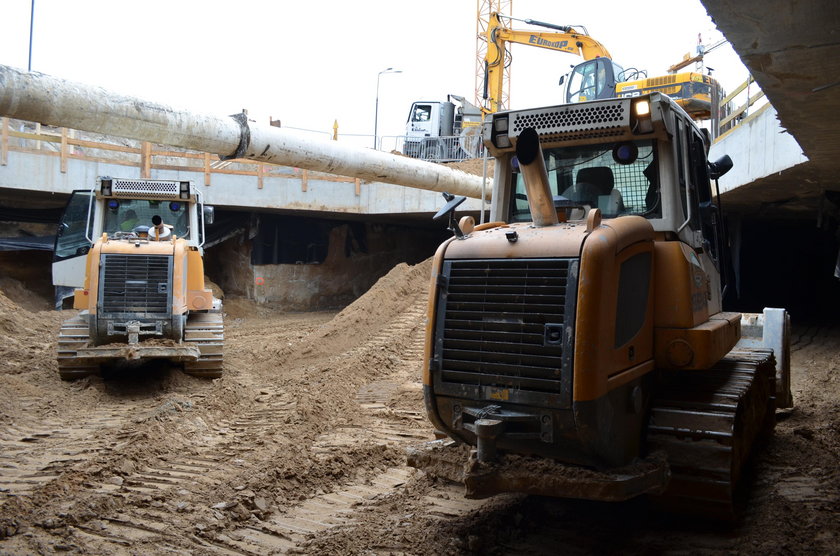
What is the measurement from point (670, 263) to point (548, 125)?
1.27 m

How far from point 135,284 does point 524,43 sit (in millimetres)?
21624

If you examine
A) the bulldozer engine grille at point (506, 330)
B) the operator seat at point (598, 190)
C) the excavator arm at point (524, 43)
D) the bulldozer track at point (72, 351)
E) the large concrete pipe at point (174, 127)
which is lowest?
the bulldozer track at point (72, 351)

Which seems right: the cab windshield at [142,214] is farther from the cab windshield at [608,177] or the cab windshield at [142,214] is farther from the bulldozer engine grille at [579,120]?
the cab windshield at [608,177]

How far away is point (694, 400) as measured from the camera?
4.59 meters

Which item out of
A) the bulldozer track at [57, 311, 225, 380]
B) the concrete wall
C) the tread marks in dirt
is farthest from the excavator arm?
the tread marks in dirt

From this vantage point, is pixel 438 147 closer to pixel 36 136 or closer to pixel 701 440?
pixel 36 136

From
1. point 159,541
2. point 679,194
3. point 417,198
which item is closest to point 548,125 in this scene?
point 679,194

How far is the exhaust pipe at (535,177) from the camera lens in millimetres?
4164

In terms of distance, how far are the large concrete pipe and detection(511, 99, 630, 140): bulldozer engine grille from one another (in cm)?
417

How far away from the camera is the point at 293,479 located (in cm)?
579

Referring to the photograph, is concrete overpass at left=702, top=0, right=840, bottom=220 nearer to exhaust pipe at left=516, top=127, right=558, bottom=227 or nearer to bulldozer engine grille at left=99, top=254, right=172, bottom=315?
exhaust pipe at left=516, top=127, right=558, bottom=227

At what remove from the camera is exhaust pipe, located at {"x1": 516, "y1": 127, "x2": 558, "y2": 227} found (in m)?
4.16

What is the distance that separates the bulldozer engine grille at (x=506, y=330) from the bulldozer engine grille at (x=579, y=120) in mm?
1259

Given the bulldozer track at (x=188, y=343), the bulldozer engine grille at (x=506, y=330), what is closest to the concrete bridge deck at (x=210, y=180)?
the bulldozer track at (x=188, y=343)
